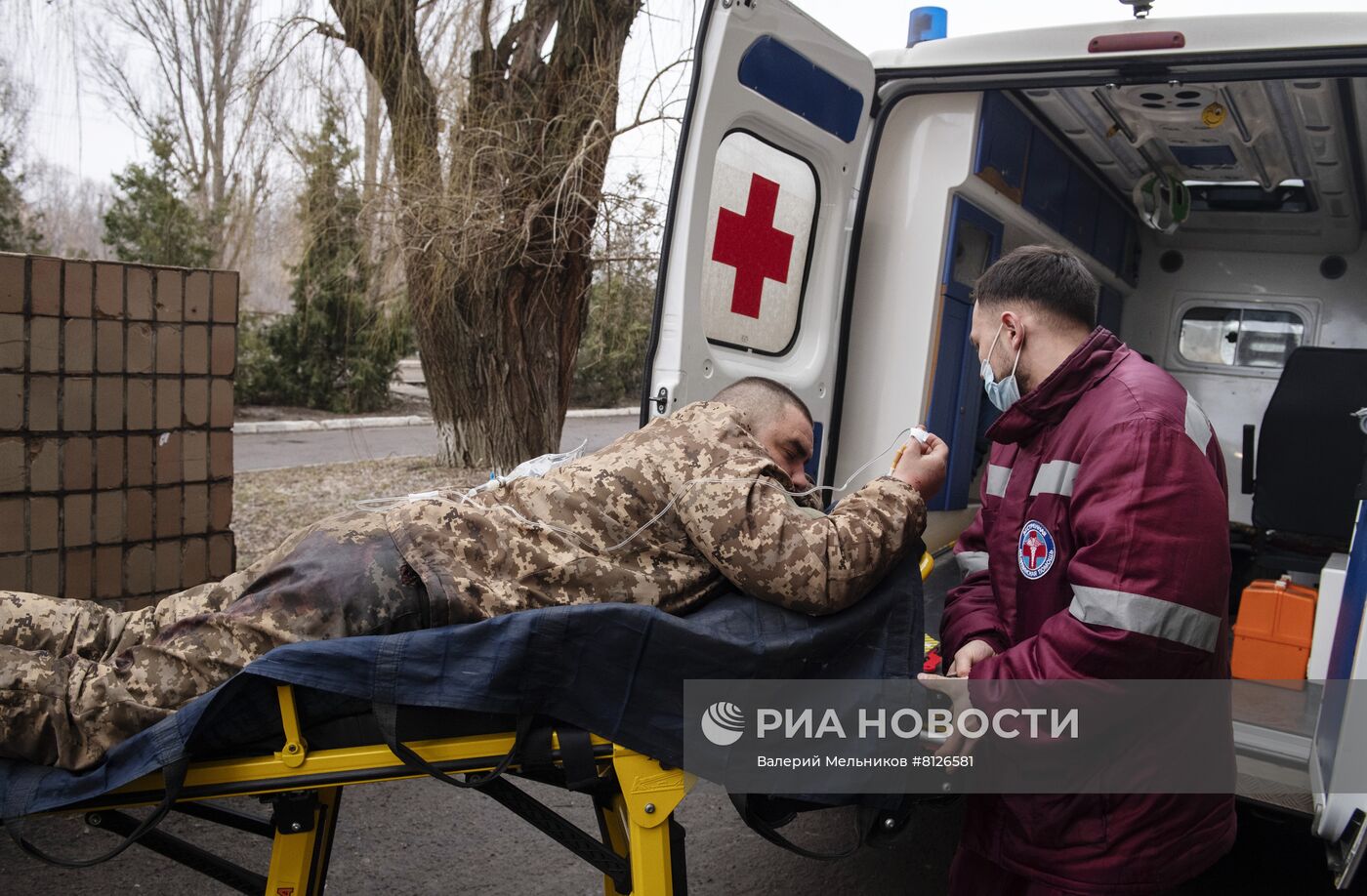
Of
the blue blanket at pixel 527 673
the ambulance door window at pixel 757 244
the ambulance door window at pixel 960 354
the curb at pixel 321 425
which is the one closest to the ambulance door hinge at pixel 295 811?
the blue blanket at pixel 527 673

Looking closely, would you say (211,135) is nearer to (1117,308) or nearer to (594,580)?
(1117,308)

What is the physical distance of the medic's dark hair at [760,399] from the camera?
2311 millimetres

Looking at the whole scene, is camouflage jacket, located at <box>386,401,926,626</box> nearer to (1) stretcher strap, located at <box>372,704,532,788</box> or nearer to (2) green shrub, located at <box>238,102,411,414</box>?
(1) stretcher strap, located at <box>372,704,532,788</box>

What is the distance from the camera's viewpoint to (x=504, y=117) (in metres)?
6.80

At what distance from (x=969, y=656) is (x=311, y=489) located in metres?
7.99

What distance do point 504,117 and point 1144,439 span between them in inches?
230

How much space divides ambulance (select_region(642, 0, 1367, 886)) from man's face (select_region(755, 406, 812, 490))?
2.14 ft

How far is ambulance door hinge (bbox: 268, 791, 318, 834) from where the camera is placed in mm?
1891

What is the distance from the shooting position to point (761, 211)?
3.18 m

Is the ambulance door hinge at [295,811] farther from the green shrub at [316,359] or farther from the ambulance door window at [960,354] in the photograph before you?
the green shrub at [316,359]

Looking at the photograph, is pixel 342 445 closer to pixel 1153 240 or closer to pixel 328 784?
pixel 1153 240

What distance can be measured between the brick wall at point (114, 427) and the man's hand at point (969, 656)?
3.01 metres

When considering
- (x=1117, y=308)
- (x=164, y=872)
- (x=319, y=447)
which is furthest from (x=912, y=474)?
(x=319, y=447)

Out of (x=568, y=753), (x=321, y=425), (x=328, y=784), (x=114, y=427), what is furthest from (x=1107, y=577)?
(x=321, y=425)
